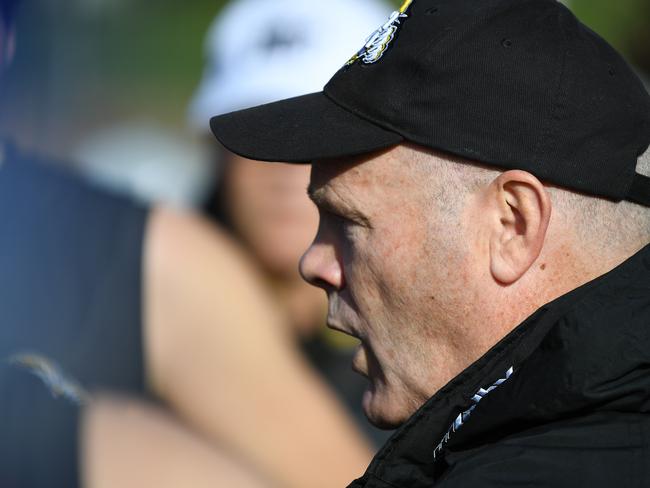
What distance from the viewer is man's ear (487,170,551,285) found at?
1425 mm

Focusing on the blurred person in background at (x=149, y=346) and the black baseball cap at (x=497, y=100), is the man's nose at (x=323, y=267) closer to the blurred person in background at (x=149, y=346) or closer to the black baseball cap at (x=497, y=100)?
the black baseball cap at (x=497, y=100)

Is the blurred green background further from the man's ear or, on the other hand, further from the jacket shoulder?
the jacket shoulder

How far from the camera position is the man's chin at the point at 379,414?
162 cm

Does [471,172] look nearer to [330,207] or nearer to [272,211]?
[330,207]

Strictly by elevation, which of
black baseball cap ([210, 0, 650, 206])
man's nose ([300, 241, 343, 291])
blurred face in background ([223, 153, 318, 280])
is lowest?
blurred face in background ([223, 153, 318, 280])

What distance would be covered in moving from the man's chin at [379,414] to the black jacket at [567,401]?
8.7 inches

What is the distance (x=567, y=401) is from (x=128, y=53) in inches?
195

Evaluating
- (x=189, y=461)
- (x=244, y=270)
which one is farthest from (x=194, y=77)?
(x=189, y=461)

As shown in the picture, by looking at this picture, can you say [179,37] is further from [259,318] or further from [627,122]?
[627,122]

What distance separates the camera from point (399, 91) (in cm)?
150

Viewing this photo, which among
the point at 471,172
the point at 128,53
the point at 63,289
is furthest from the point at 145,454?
the point at 128,53

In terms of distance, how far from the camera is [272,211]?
3379 millimetres

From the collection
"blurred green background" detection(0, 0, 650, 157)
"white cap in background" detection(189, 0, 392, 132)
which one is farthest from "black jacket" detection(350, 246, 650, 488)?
"blurred green background" detection(0, 0, 650, 157)

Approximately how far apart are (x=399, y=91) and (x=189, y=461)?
0.99 m
